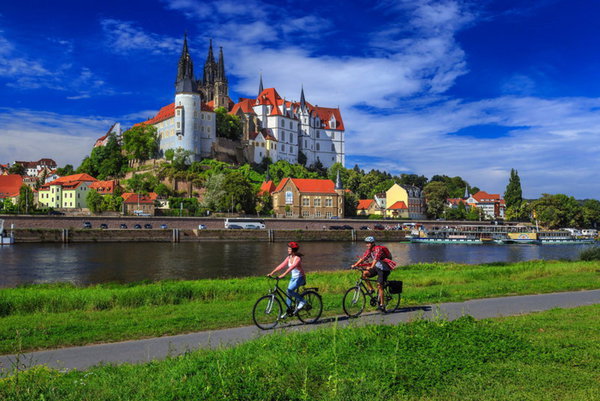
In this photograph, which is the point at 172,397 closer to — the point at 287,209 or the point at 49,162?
the point at 287,209

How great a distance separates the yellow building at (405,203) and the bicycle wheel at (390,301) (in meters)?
106

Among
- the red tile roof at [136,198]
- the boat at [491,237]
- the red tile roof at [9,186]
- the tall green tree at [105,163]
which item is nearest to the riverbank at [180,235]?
the boat at [491,237]

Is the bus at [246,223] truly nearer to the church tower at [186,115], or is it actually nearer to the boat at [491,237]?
the boat at [491,237]

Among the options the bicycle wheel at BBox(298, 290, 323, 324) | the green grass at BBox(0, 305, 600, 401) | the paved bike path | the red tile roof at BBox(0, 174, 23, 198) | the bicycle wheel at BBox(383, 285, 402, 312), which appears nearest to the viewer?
the green grass at BBox(0, 305, 600, 401)

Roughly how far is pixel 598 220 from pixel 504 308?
14179 centimetres

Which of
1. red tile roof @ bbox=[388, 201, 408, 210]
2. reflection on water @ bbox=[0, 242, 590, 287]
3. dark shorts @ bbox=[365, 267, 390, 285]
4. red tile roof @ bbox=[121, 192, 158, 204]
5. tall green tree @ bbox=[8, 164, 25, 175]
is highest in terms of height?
tall green tree @ bbox=[8, 164, 25, 175]

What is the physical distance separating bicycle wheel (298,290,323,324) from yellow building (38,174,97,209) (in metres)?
105

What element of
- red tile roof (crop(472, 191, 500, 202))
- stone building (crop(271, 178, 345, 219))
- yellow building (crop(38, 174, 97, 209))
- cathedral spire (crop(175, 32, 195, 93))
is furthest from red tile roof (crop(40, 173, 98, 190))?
red tile roof (crop(472, 191, 500, 202))

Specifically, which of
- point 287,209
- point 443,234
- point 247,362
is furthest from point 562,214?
point 247,362

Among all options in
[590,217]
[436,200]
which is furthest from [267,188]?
[590,217]

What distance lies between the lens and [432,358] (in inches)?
290

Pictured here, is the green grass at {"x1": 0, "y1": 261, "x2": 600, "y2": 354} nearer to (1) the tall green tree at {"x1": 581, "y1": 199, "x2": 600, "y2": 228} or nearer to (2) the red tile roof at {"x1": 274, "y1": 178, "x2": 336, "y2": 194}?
(2) the red tile roof at {"x1": 274, "y1": 178, "x2": 336, "y2": 194}

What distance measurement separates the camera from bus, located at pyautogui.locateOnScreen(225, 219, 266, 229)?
8100 centimetres

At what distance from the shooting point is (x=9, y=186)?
4914 inches
